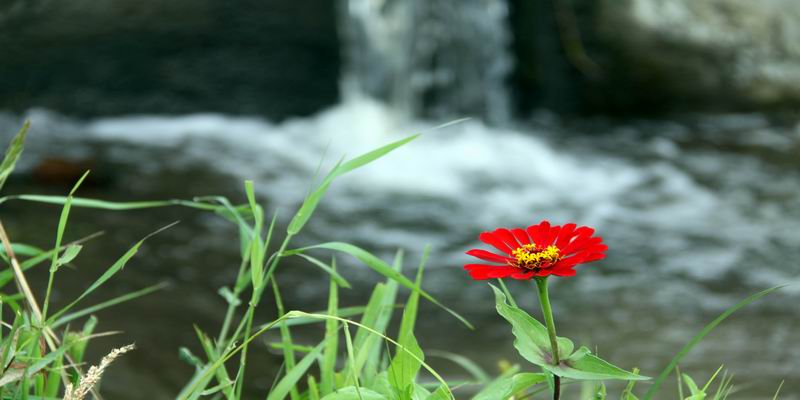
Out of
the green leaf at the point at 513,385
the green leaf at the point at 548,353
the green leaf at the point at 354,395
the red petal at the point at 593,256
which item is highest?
the red petal at the point at 593,256

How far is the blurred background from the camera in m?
3.11

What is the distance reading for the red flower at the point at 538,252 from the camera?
92 cm

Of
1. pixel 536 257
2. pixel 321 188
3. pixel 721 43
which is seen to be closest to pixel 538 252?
pixel 536 257

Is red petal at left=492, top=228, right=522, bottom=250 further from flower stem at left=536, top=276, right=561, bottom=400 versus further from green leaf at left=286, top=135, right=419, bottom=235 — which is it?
green leaf at left=286, top=135, right=419, bottom=235

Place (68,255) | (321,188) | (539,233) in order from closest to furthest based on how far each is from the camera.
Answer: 1. (539,233)
2. (68,255)
3. (321,188)

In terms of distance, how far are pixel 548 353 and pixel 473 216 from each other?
10.2 feet

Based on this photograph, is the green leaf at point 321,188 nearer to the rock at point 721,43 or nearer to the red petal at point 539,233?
the red petal at point 539,233

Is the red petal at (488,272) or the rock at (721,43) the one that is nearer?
the red petal at (488,272)

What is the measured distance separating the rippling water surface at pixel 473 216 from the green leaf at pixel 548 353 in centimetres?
154

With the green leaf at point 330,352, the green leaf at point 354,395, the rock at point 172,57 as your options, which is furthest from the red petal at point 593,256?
the rock at point 172,57

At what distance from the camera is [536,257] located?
95 cm

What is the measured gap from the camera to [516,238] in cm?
103

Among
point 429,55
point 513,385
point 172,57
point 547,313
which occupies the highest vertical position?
point 547,313

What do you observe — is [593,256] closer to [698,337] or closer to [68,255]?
[698,337]
